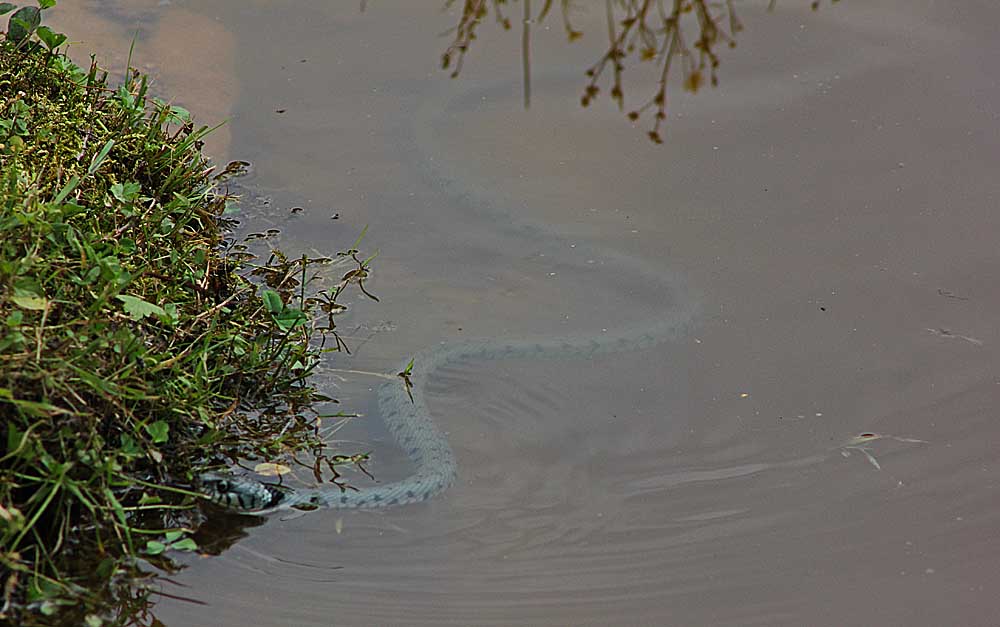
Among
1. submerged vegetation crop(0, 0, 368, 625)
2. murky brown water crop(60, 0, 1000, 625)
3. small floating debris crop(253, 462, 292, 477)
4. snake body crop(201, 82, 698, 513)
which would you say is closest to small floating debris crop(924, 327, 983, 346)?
murky brown water crop(60, 0, 1000, 625)

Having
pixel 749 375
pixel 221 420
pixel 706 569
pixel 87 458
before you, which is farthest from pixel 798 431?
pixel 87 458

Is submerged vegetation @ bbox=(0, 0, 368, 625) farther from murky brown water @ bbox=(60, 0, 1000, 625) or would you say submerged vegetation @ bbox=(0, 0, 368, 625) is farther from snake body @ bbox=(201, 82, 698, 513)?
murky brown water @ bbox=(60, 0, 1000, 625)

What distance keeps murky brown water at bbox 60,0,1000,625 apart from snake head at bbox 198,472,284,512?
4.2 inches

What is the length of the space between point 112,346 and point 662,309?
2.63 meters

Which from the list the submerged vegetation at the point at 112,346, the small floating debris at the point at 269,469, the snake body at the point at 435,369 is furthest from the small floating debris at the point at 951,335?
the small floating debris at the point at 269,469

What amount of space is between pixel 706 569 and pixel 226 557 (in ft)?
5.49

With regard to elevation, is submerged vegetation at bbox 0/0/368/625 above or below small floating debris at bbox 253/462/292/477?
above

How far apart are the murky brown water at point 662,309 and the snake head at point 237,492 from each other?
11 cm

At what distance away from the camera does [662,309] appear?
4.99m

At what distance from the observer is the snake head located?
3.62 metres

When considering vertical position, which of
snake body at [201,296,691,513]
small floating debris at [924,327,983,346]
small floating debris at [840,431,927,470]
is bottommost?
snake body at [201,296,691,513]

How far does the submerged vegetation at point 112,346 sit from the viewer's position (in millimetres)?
3076

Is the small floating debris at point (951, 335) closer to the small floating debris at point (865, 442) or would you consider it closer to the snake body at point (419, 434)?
the small floating debris at point (865, 442)

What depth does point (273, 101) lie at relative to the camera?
5.94 meters
